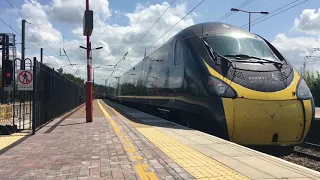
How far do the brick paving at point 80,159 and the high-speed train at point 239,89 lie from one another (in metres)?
2.02

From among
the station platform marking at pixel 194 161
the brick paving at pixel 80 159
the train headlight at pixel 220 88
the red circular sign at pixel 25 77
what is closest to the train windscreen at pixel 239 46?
the train headlight at pixel 220 88

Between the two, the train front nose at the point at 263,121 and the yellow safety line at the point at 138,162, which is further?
the train front nose at the point at 263,121

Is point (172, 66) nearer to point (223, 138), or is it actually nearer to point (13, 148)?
point (223, 138)

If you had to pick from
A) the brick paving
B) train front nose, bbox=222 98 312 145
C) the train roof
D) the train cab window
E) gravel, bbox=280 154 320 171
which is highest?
the train roof

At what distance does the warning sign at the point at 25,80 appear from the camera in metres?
10.9

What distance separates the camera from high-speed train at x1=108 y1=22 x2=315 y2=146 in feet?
29.7

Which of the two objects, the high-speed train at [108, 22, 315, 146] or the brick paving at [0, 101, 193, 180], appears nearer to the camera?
the brick paving at [0, 101, 193, 180]

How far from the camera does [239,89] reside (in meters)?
9.27

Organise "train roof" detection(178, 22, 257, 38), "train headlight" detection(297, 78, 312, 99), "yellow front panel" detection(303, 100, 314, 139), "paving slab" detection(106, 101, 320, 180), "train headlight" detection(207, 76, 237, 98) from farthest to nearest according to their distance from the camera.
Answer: "train roof" detection(178, 22, 257, 38), "train headlight" detection(297, 78, 312, 99), "yellow front panel" detection(303, 100, 314, 139), "train headlight" detection(207, 76, 237, 98), "paving slab" detection(106, 101, 320, 180)

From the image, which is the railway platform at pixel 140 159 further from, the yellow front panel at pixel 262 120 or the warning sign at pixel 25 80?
the warning sign at pixel 25 80

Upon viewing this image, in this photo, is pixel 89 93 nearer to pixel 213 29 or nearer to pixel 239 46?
pixel 213 29

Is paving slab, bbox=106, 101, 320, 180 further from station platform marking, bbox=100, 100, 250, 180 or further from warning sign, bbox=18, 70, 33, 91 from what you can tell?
warning sign, bbox=18, 70, 33, 91

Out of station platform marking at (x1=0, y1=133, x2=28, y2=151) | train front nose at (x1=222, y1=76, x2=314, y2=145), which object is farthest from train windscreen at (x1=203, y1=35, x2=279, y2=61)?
station platform marking at (x1=0, y1=133, x2=28, y2=151)

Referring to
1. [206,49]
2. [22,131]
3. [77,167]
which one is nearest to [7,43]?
[22,131]
